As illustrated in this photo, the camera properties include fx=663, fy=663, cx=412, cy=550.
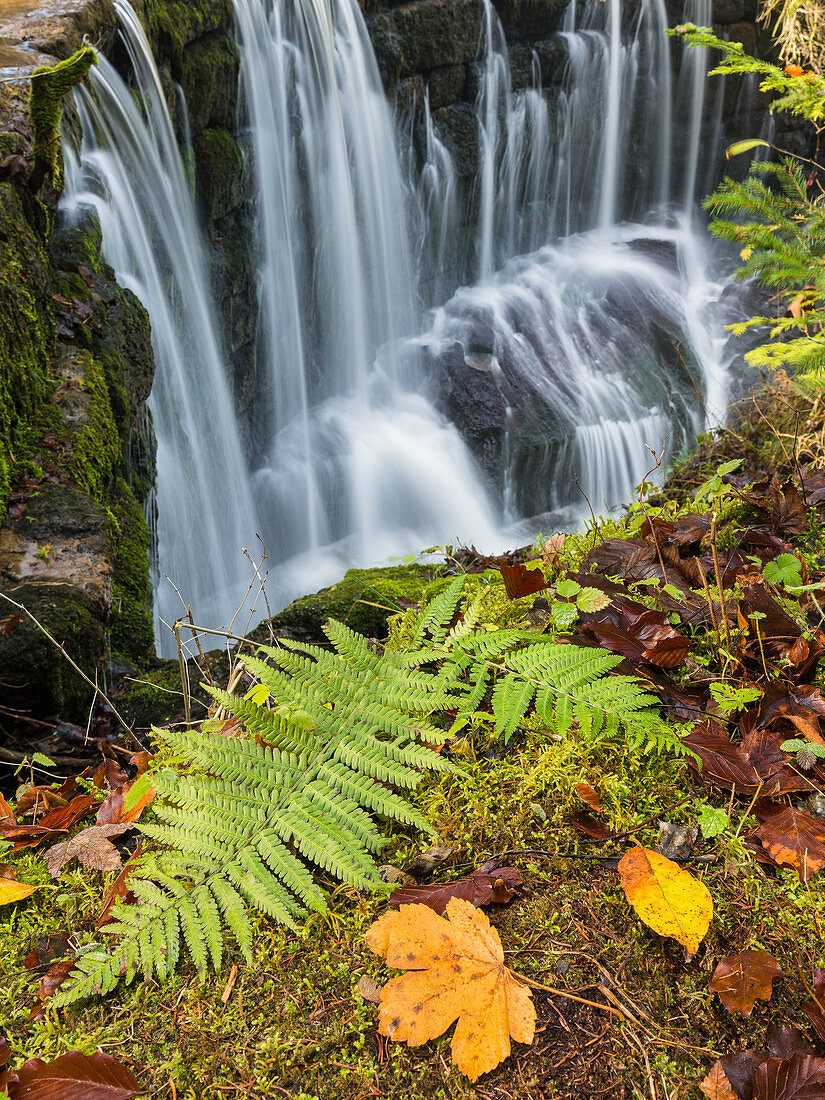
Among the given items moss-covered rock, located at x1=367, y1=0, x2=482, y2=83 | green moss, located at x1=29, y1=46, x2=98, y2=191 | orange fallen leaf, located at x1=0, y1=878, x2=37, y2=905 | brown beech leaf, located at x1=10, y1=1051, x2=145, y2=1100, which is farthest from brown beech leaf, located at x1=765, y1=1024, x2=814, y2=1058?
moss-covered rock, located at x1=367, y1=0, x2=482, y2=83

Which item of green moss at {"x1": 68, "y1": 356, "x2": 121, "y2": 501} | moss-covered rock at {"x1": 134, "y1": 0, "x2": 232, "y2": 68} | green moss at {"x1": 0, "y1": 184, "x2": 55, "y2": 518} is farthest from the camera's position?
moss-covered rock at {"x1": 134, "y1": 0, "x2": 232, "y2": 68}

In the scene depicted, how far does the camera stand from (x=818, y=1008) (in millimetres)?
1033

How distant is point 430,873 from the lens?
129 cm

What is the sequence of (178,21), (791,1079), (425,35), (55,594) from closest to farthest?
(791,1079), (55,594), (178,21), (425,35)

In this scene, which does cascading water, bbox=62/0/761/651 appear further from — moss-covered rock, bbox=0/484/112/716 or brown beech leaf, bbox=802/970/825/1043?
brown beech leaf, bbox=802/970/825/1043

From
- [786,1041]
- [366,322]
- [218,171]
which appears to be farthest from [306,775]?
[366,322]

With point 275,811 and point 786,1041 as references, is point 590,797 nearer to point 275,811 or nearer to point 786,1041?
point 786,1041

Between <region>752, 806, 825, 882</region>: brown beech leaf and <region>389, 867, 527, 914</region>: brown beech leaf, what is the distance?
48cm

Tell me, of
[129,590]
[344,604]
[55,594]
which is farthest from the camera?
[129,590]

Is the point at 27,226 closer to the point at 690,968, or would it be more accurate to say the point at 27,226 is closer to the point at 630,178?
the point at 690,968

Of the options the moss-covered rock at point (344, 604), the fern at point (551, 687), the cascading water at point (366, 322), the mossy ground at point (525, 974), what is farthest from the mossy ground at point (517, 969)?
the cascading water at point (366, 322)

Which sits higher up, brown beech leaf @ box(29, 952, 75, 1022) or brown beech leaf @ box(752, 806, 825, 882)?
brown beech leaf @ box(752, 806, 825, 882)

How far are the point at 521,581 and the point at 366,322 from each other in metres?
10.7

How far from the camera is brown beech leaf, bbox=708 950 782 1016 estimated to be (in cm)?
104
